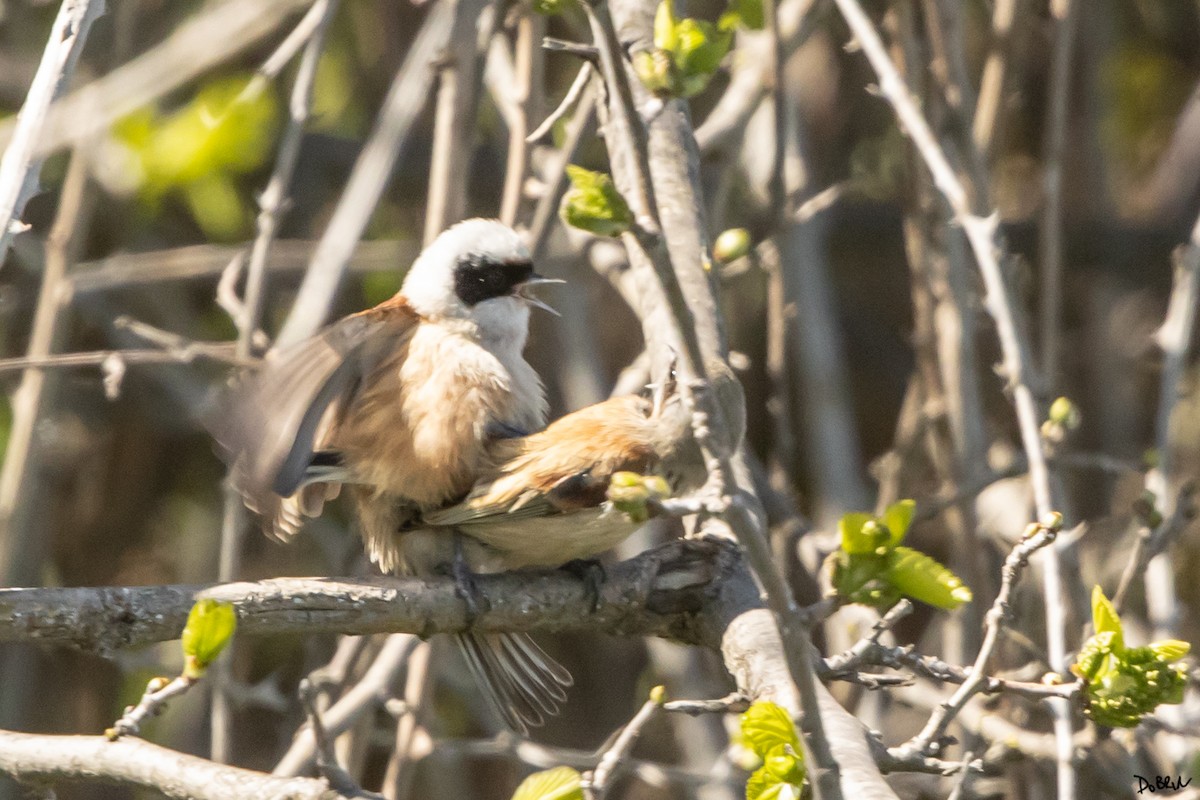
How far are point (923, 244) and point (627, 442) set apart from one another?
1.70 metres

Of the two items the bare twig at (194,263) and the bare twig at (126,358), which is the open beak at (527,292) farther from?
the bare twig at (194,263)

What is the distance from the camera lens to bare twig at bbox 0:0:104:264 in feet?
Result: 6.15

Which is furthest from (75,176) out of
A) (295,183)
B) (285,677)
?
(285,677)

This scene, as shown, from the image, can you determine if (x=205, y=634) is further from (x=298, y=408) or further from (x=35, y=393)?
(x=35, y=393)

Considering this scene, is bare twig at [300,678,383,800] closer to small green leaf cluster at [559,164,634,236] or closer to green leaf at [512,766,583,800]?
green leaf at [512,766,583,800]

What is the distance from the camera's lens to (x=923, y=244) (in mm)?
3773

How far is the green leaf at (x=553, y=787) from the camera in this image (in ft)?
6.05

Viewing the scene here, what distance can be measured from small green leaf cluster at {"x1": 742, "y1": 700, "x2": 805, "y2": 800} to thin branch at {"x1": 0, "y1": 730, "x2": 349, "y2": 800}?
0.66m

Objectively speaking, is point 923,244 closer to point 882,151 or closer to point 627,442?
point 882,151

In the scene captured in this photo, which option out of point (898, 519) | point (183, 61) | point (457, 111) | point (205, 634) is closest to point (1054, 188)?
point (457, 111)

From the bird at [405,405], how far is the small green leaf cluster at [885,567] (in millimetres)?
1085

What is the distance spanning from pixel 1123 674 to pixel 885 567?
0.36 meters

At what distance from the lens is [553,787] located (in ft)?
6.09

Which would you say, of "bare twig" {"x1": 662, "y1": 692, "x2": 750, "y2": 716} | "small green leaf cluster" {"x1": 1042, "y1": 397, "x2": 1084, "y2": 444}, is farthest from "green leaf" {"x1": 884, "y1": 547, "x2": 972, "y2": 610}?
"small green leaf cluster" {"x1": 1042, "y1": 397, "x2": 1084, "y2": 444}
